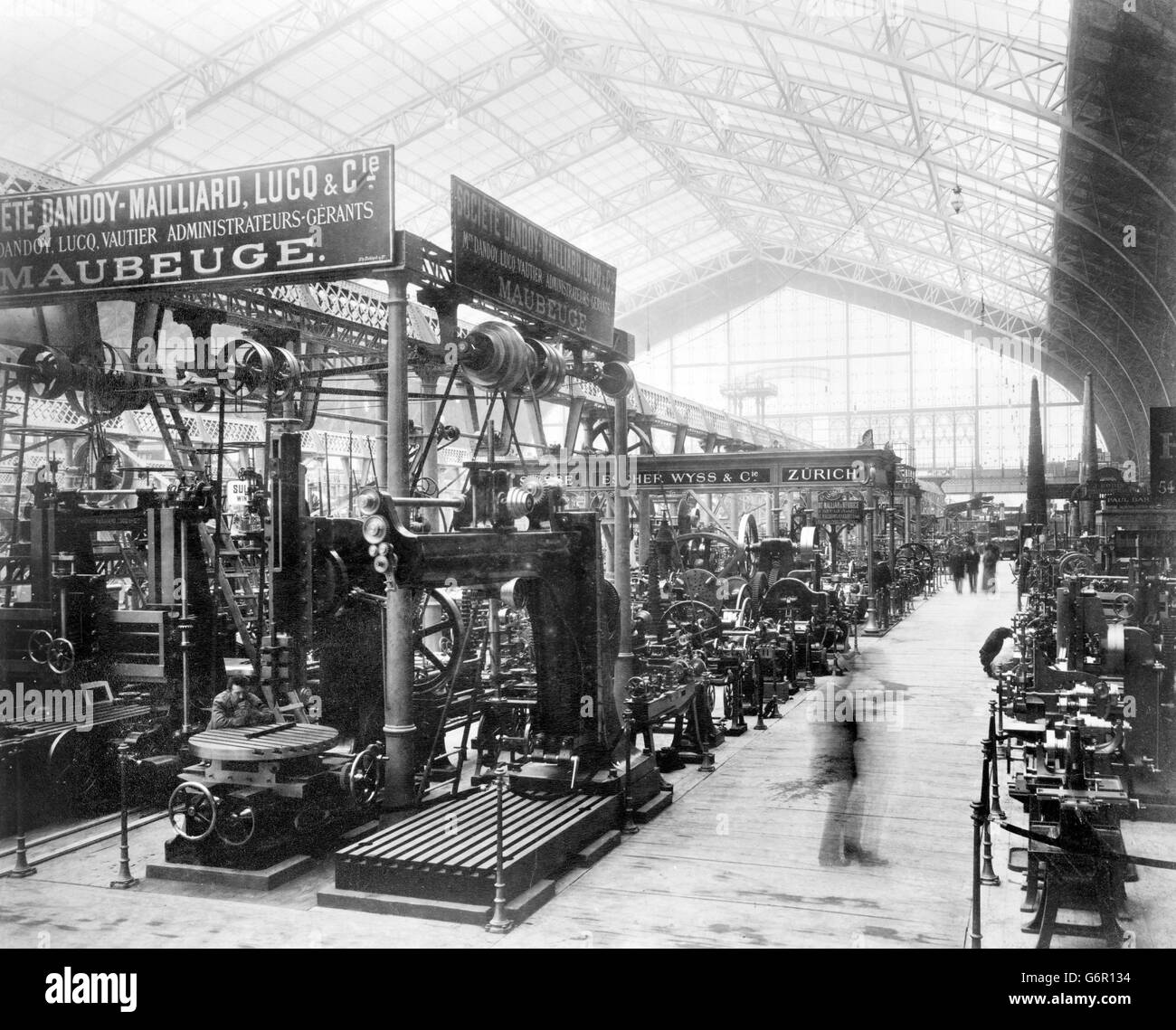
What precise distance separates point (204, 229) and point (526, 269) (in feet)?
7.12

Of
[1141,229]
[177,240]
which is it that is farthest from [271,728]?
[1141,229]

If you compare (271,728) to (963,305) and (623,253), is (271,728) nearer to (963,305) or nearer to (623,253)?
(623,253)

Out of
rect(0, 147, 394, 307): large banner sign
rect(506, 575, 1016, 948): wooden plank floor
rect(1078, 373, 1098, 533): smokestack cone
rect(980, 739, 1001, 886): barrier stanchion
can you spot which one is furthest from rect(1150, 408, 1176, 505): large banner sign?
rect(0, 147, 394, 307): large banner sign

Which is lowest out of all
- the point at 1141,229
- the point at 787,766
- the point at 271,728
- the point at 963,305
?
the point at 787,766

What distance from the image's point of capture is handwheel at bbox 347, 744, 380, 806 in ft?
19.7

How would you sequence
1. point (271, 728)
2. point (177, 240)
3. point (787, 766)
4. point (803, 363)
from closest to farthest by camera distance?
1. point (271, 728)
2. point (177, 240)
3. point (787, 766)
4. point (803, 363)

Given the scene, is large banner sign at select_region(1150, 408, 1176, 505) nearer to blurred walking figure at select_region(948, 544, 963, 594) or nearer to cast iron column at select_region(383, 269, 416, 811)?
cast iron column at select_region(383, 269, 416, 811)

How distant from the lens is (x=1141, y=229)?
18.7m

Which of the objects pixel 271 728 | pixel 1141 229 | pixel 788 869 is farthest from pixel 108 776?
pixel 1141 229

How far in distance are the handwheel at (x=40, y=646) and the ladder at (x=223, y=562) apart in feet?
3.78

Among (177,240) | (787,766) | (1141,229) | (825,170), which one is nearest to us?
(177,240)

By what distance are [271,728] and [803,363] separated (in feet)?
123

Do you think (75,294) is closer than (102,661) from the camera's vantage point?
Yes

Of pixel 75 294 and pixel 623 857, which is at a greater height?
pixel 75 294
